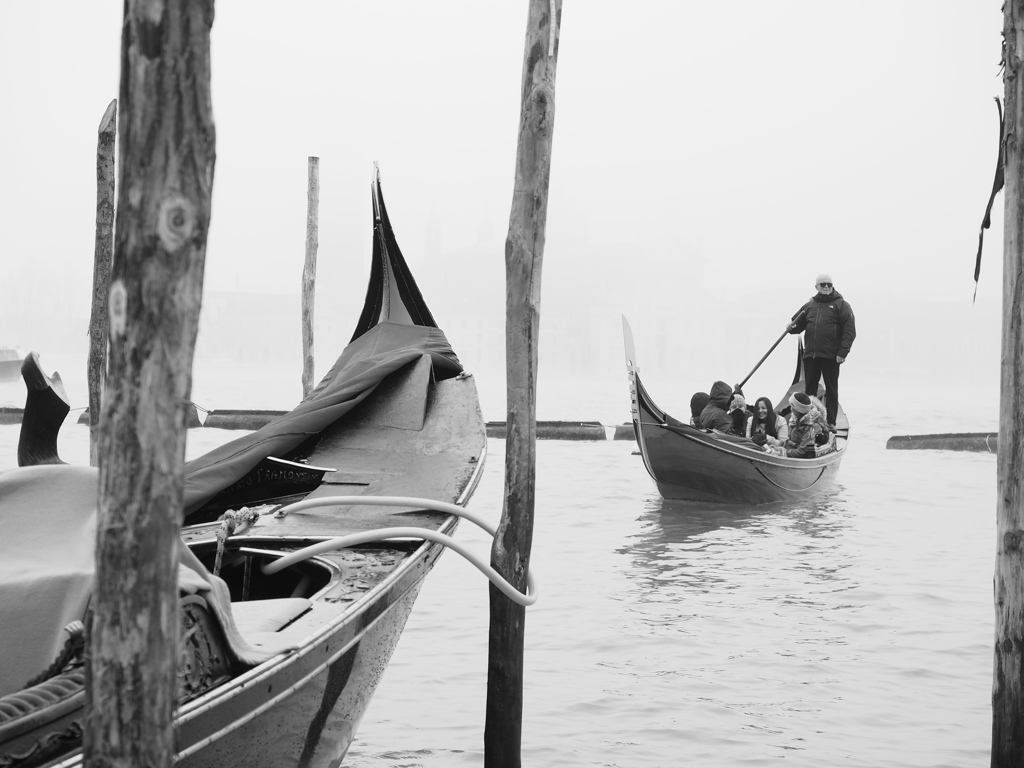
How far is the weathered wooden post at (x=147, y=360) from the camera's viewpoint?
1205 mm

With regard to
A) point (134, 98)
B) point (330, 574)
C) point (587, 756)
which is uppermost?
point (134, 98)

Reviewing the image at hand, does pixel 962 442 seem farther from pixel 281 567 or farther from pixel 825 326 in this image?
pixel 281 567

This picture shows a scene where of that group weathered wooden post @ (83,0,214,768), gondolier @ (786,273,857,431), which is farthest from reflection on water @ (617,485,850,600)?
weathered wooden post @ (83,0,214,768)

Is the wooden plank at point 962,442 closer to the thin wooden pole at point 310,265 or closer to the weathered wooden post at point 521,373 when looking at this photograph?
the thin wooden pole at point 310,265

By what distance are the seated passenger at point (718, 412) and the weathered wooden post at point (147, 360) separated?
617 centimetres

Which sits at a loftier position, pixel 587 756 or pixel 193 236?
pixel 193 236

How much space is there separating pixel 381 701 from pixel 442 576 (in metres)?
1.78

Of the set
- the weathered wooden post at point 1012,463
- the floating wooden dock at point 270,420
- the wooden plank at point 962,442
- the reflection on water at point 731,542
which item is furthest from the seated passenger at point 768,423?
the weathered wooden post at point 1012,463

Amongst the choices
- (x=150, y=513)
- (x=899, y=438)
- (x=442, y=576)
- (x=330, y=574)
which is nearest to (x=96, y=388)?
(x=442, y=576)

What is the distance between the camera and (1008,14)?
8.36ft

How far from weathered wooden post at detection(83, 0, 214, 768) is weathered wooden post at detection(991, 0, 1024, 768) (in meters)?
1.95

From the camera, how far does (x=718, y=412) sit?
7262mm

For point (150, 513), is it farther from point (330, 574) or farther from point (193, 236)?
point (330, 574)

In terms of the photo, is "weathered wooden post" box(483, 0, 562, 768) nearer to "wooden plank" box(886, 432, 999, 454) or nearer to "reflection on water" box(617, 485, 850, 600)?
"reflection on water" box(617, 485, 850, 600)
